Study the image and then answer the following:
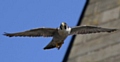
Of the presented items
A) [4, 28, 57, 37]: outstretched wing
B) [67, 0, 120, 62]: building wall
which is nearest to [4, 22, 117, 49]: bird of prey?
[4, 28, 57, 37]: outstretched wing

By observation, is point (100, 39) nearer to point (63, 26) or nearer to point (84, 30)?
point (84, 30)

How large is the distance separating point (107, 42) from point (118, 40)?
0.39 meters

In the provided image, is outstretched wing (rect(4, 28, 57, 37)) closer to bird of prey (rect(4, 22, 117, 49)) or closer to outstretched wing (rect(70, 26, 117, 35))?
bird of prey (rect(4, 22, 117, 49))

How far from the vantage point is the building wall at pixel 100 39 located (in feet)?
58.5

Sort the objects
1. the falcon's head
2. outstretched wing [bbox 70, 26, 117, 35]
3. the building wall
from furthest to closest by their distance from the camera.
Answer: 1. the building wall
2. outstretched wing [bbox 70, 26, 117, 35]
3. the falcon's head

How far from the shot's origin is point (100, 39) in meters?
18.6

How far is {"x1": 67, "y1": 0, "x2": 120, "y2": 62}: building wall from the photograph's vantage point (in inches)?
703

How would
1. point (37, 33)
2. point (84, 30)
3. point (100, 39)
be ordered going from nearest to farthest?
point (37, 33), point (84, 30), point (100, 39)

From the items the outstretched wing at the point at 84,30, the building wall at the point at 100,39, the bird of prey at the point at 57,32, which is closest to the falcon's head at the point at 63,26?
the bird of prey at the point at 57,32

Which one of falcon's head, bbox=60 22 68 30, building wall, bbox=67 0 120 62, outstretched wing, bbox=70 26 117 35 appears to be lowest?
building wall, bbox=67 0 120 62

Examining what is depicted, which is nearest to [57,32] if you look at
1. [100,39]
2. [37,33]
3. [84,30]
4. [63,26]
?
[63,26]

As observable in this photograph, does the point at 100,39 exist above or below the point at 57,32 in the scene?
below

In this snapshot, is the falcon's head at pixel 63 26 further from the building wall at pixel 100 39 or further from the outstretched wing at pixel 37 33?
the building wall at pixel 100 39

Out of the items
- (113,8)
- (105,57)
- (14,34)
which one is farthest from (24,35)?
(113,8)
